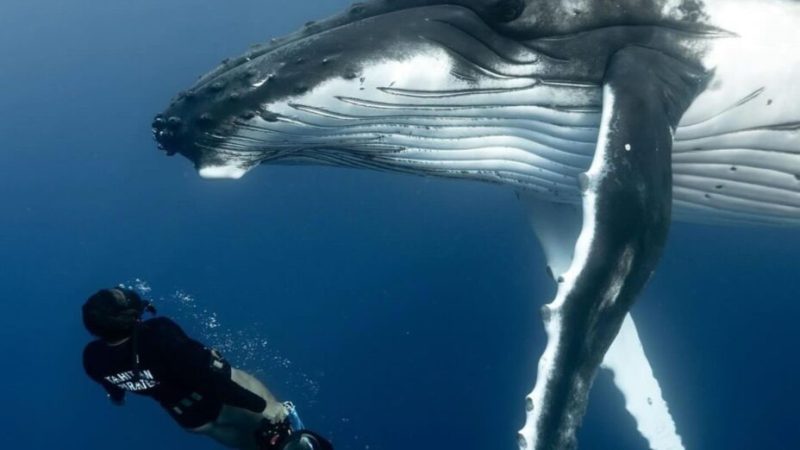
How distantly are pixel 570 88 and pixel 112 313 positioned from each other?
4327 mm

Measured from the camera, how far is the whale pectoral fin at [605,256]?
4.04 m

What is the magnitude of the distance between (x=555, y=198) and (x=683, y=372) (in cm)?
718

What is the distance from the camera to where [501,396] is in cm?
1351

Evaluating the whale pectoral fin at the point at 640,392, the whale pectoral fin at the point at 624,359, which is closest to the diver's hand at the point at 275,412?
the whale pectoral fin at the point at 624,359

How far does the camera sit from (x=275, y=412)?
7.84 meters

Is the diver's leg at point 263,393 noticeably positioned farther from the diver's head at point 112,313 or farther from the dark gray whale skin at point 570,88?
the dark gray whale skin at point 570,88

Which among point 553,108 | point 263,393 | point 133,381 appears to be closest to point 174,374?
point 133,381

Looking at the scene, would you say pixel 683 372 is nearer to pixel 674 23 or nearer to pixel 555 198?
pixel 555 198

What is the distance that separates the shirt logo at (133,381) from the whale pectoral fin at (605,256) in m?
4.08

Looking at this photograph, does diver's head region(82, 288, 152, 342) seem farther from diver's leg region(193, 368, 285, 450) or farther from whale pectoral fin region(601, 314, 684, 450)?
whale pectoral fin region(601, 314, 684, 450)

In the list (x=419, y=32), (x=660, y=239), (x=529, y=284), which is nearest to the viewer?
(x=660, y=239)

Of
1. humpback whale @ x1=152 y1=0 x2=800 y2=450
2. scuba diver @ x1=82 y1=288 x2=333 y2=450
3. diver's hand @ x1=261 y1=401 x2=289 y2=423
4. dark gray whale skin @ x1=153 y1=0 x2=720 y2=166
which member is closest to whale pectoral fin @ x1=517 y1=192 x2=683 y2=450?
humpback whale @ x1=152 y1=0 x2=800 y2=450

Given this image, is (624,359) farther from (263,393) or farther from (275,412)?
(263,393)

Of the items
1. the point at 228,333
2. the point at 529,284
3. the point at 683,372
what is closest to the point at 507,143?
the point at 683,372
